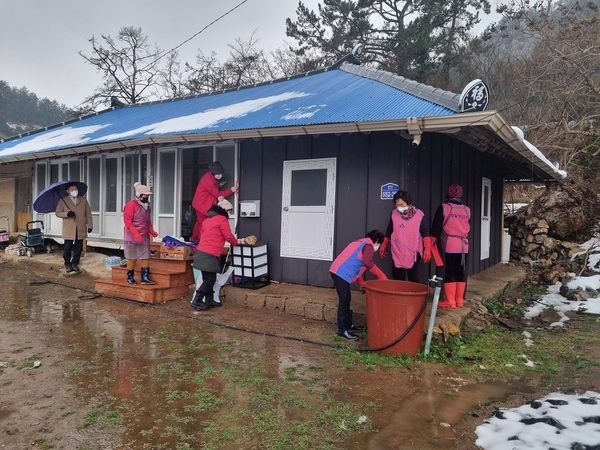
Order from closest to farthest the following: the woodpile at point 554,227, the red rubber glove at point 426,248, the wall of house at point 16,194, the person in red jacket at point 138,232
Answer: the red rubber glove at point 426,248, the person in red jacket at point 138,232, the woodpile at point 554,227, the wall of house at point 16,194

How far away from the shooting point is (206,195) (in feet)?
23.6

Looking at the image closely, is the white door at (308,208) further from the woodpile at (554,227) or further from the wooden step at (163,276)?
the woodpile at (554,227)

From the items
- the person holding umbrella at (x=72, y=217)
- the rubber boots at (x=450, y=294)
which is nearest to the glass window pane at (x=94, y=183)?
the person holding umbrella at (x=72, y=217)

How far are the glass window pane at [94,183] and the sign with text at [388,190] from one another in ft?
24.3

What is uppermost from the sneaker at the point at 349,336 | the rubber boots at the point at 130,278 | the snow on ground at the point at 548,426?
the rubber boots at the point at 130,278

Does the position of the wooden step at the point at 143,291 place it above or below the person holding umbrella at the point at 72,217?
below

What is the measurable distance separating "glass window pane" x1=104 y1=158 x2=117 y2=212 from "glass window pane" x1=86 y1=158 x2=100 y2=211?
0.38 meters

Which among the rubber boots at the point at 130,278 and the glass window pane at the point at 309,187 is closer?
the glass window pane at the point at 309,187

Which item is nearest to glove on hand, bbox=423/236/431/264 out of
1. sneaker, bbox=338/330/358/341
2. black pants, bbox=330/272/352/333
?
black pants, bbox=330/272/352/333

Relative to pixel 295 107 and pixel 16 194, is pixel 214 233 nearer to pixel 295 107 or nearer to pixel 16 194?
pixel 295 107

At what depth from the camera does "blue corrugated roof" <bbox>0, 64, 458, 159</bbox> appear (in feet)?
18.6

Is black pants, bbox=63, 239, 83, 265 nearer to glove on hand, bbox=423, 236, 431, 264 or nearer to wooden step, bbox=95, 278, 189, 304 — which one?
wooden step, bbox=95, 278, 189, 304

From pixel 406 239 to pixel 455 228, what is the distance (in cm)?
93

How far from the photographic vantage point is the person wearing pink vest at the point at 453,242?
5.76 meters
